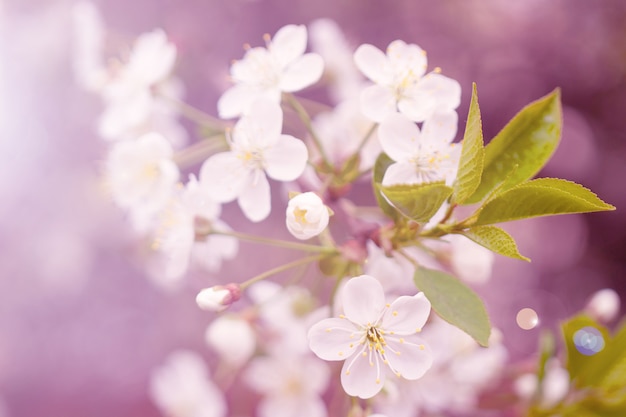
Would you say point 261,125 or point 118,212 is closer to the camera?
point 261,125

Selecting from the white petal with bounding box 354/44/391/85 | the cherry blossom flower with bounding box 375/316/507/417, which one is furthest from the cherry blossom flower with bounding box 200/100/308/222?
the cherry blossom flower with bounding box 375/316/507/417

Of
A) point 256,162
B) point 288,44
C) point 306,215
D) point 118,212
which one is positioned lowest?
point 306,215

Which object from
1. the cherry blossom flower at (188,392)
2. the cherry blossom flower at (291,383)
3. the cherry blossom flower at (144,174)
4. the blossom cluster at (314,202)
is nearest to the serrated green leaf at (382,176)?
the blossom cluster at (314,202)

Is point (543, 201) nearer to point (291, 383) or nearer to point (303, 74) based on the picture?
point (303, 74)

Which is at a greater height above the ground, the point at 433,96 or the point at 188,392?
the point at 433,96

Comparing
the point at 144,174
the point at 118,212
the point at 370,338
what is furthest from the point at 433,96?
the point at 118,212

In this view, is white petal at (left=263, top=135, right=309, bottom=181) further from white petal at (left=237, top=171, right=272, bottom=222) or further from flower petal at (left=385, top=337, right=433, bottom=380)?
flower petal at (left=385, top=337, right=433, bottom=380)

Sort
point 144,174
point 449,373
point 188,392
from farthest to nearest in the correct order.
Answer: point 188,392, point 449,373, point 144,174

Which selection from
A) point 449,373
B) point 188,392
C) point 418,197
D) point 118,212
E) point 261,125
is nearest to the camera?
point 418,197
